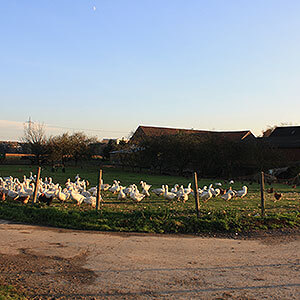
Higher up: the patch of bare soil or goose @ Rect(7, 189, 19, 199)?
goose @ Rect(7, 189, 19, 199)

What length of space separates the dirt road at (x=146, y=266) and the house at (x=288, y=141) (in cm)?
3929

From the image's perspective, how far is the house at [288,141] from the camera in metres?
50.1

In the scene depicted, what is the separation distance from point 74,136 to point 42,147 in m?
7.44

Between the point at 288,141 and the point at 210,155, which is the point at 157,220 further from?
the point at 288,141

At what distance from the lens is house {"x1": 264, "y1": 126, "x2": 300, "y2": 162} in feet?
164

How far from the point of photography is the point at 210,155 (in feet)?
137

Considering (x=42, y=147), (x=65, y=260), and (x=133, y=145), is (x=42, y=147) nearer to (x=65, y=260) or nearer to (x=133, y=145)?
(x=133, y=145)

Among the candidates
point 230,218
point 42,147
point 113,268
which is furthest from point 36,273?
point 42,147

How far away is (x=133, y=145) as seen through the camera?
46.7m

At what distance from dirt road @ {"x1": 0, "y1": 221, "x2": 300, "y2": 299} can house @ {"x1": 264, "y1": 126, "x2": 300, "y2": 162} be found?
3929cm

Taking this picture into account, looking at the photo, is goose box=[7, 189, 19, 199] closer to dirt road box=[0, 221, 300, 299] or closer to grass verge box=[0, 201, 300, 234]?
grass verge box=[0, 201, 300, 234]

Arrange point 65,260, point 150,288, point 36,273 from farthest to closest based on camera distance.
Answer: point 65,260 → point 36,273 → point 150,288

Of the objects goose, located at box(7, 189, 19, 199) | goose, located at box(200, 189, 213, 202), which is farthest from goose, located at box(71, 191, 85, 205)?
goose, located at box(200, 189, 213, 202)

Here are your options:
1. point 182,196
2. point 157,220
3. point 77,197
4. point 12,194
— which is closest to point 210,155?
point 182,196
